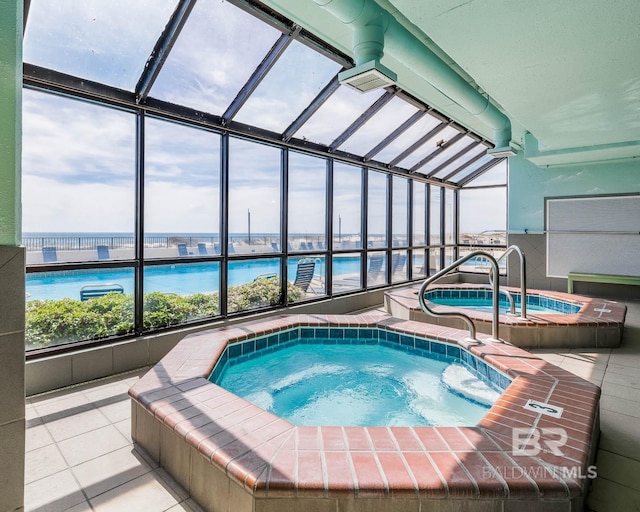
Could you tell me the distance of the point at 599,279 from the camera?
6789 mm

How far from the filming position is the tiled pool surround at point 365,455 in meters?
1.34

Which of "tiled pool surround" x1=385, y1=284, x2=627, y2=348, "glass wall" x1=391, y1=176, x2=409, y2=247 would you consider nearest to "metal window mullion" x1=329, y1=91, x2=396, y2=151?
"glass wall" x1=391, y1=176, x2=409, y2=247

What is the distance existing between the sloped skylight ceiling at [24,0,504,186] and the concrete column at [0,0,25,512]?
2014 mm

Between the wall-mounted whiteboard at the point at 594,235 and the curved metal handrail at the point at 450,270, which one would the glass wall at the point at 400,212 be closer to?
the wall-mounted whiteboard at the point at 594,235

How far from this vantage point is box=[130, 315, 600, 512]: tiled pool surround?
1342mm

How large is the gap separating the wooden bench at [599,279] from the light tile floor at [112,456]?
4506 millimetres

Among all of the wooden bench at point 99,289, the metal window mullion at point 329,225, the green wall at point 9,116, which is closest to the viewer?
the green wall at point 9,116

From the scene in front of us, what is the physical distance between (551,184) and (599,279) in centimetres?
221

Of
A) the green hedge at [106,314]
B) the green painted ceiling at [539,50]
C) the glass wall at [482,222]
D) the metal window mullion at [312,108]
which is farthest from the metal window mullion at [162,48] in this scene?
the glass wall at [482,222]

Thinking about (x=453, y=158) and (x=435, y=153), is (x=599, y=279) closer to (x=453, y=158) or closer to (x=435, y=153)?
(x=453, y=158)

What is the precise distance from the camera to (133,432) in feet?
7.28

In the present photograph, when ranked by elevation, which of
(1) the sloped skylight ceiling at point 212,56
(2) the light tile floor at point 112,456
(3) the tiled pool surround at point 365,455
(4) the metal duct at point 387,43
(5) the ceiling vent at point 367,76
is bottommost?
(2) the light tile floor at point 112,456

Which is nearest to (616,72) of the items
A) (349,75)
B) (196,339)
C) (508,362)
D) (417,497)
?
(349,75)
